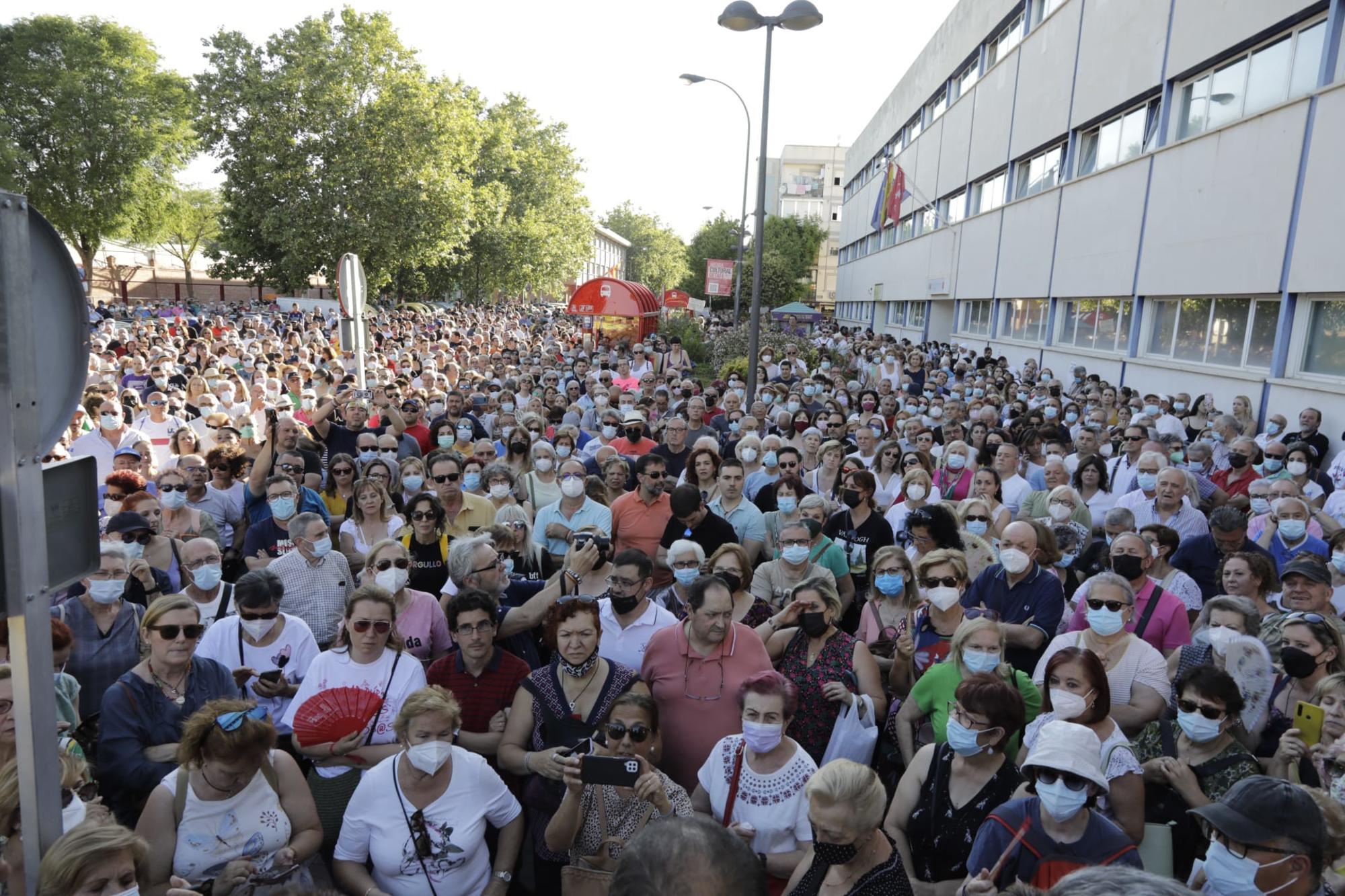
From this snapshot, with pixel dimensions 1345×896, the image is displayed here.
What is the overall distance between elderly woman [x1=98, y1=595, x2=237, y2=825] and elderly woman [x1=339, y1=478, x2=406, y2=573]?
226 centimetres

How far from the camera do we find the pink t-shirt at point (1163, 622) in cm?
481

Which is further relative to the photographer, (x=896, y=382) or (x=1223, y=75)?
(x=896, y=382)

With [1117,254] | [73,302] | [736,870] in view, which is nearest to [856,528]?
[736,870]

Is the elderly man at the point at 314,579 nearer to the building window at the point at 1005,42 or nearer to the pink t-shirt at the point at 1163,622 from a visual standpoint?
the pink t-shirt at the point at 1163,622

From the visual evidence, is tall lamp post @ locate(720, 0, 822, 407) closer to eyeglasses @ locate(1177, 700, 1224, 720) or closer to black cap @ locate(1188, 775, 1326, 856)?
eyeglasses @ locate(1177, 700, 1224, 720)

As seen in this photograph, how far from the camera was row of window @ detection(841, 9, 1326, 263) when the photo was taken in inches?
504

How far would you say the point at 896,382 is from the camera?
18578 mm

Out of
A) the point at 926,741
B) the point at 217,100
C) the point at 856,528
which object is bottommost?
the point at 926,741

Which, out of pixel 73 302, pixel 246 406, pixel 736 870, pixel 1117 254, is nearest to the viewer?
pixel 736 870

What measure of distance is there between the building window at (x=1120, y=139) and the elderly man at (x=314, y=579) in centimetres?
1736

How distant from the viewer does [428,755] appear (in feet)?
11.3

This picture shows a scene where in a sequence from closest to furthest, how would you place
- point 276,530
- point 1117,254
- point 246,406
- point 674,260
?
point 276,530 < point 246,406 < point 1117,254 < point 674,260

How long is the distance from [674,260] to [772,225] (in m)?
47.3

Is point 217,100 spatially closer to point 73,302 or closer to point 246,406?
point 246,406
